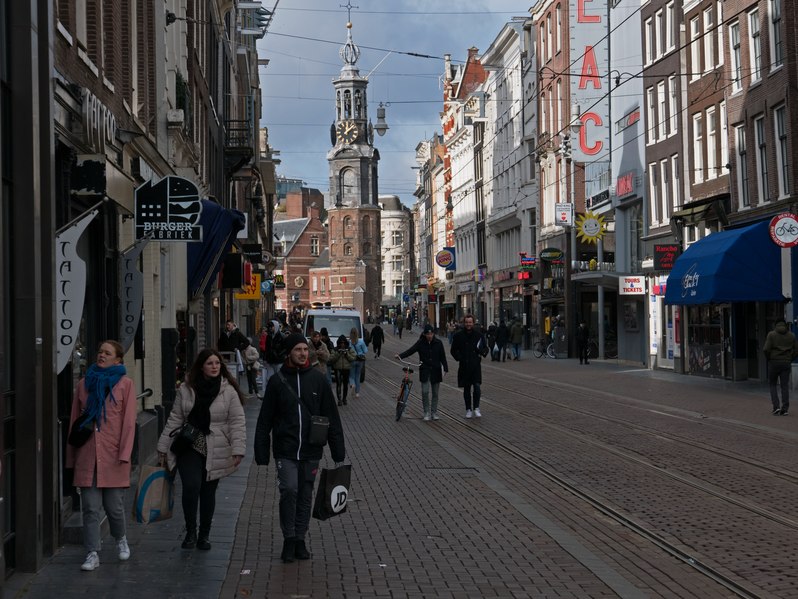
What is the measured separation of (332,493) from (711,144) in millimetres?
27827

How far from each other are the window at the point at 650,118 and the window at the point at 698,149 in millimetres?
4303

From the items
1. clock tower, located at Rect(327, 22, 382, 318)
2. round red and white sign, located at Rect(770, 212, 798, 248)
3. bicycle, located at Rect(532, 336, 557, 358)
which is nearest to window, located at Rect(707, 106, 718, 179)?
round red and white sign, located at Rect(770, 212, 798, 248)

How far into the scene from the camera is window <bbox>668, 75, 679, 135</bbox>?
125 feet

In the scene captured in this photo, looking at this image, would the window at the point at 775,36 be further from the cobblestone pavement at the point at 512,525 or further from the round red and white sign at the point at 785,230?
the cobblestone pavement at the point at 512,525

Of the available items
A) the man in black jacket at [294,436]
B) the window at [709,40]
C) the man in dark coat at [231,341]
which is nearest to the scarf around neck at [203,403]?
the man in black jacket at [294,436]

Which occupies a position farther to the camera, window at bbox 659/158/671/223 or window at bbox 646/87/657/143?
window at bbox 646/87/657/143

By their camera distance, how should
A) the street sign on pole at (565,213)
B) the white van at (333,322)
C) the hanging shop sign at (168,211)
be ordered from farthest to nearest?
1. the street sign on pole at (565,213)
2. the white van at (333,322)
3. the hanging shop sign at (168,211)

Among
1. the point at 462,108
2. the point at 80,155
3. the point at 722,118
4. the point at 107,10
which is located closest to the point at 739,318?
the point at 722,118

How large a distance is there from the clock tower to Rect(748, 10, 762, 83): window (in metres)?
111

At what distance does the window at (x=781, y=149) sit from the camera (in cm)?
2914

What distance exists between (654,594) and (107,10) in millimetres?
9836

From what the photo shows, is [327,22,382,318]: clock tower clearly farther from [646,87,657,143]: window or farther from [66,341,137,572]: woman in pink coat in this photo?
[66,341,137,572]: woman in pink coat

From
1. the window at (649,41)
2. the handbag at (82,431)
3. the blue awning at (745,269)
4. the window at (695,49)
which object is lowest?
the handbag at (82,431)

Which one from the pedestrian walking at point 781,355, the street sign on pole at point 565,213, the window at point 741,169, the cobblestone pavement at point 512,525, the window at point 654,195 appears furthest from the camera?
the street sign on pole at point 565,213
